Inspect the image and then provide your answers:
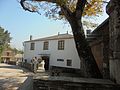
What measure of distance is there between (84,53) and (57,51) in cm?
2807

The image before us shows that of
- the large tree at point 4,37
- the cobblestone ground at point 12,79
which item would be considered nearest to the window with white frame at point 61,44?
the cobblestone ground at point 12,79

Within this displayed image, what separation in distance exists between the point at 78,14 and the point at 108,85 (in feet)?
12.8

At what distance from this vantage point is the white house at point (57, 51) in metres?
33.1

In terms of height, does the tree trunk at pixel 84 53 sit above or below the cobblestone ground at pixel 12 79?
above

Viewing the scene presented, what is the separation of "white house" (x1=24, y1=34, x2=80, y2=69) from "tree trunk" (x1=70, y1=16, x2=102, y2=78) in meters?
22.8

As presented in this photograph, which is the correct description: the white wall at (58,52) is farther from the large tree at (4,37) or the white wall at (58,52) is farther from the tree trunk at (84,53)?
the large tree at (4,37)

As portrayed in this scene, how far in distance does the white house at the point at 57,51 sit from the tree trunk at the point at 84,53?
74.7 feet

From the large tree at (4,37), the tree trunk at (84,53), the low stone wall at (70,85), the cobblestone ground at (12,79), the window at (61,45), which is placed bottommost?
the cobblestone ground at (12,79)

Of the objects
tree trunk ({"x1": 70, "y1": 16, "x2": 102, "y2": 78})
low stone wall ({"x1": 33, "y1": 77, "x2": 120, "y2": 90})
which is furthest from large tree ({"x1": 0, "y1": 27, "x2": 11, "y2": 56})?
low stone wall ({"x1": 33, "y1": 77, "x2": 120, "y2": 90})

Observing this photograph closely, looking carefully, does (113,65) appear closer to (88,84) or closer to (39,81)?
(88,84)

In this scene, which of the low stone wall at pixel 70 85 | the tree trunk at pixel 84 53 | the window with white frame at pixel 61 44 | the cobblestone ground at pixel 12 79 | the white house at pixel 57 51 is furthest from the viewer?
the window with white frame at pixel 61 44

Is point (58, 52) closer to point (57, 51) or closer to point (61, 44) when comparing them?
point (57, 51)

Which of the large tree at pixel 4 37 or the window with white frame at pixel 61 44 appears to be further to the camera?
the large tree at pixel 4 37

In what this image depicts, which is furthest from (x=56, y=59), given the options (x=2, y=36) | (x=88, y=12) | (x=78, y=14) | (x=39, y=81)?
(x=2, y=36)
